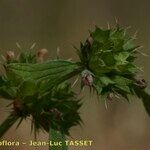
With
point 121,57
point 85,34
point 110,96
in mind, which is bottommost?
point 110,96

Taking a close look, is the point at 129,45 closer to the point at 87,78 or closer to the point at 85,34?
the point at 87,78

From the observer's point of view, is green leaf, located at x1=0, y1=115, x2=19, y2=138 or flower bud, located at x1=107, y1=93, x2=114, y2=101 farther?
green leaf, located at x1=0, y1=115, x2=19, y2=138

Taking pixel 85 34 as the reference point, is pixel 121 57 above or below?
below

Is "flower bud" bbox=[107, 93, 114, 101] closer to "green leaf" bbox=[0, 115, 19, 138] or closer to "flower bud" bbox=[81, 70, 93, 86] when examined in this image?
"flower bud" bbox=[81, 70, 93, 86]

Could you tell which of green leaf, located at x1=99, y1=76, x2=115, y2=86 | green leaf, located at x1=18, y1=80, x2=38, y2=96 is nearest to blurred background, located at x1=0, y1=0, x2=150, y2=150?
green leaf, located at x1=18, y1=80, x2=38, y2=96

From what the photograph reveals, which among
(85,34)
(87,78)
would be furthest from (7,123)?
(85,34)

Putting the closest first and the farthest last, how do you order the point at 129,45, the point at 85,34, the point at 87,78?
1. the point at 87,78
2. the point at 129,45
3. the point at 85,34

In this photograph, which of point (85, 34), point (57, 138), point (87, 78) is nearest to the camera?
point (87, 78)
